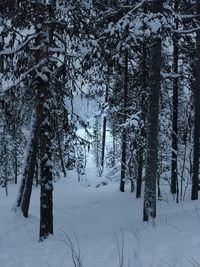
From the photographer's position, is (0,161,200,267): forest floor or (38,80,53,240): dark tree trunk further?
(38,80,53,240): dark tree trunk

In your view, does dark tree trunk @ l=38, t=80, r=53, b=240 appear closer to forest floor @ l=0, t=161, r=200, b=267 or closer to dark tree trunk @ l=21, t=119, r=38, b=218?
forest floor @ l=0, t=161, r=200, b=267

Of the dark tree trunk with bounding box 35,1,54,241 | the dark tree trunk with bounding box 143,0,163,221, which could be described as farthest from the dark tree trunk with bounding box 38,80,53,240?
the dark tree trunk with bounding box 143,0,163,221

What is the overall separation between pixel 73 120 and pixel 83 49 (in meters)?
2.45

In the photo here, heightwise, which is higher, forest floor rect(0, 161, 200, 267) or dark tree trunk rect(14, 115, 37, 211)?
dark tree trunk rect(14, 115, 37, 211)

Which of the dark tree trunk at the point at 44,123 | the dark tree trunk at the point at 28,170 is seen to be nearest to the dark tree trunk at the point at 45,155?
the dark tree trunk at the point at 44,123

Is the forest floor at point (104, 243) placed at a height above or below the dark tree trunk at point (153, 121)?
below

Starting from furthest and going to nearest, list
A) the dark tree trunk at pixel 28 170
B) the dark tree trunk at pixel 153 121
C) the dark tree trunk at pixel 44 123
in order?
1. the dark tree trunk at pixel 28 170
2. the dark tree trunk at pixel 153 121
3. the dark tree trunk at pixel 44 123

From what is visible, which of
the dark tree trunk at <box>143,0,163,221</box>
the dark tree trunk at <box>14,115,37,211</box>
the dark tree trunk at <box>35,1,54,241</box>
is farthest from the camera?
the dark tree trunk at <box>14,115,37,211</box>

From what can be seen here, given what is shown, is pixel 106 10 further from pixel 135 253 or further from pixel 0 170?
pixel 0 170

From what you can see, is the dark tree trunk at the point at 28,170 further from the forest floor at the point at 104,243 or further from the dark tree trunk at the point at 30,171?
the forest floor at the point at 104,243

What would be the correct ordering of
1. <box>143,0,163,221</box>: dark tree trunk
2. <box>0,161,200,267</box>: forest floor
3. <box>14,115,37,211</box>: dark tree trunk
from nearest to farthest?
<box>0,161,200,267</box>: forest floor < <box>143,0,163,221</box>: dark tree trunk < <box>14,115,37,211</box>: dark tree trunk

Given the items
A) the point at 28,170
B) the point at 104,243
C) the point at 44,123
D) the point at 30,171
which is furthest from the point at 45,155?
the point at 28,170

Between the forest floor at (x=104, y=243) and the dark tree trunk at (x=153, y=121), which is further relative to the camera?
the dark tree trunk at (x=153, y=121)

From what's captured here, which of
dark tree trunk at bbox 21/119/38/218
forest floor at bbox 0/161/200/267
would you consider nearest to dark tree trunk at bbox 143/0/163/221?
forest floor at bbox 0/161/200/267
